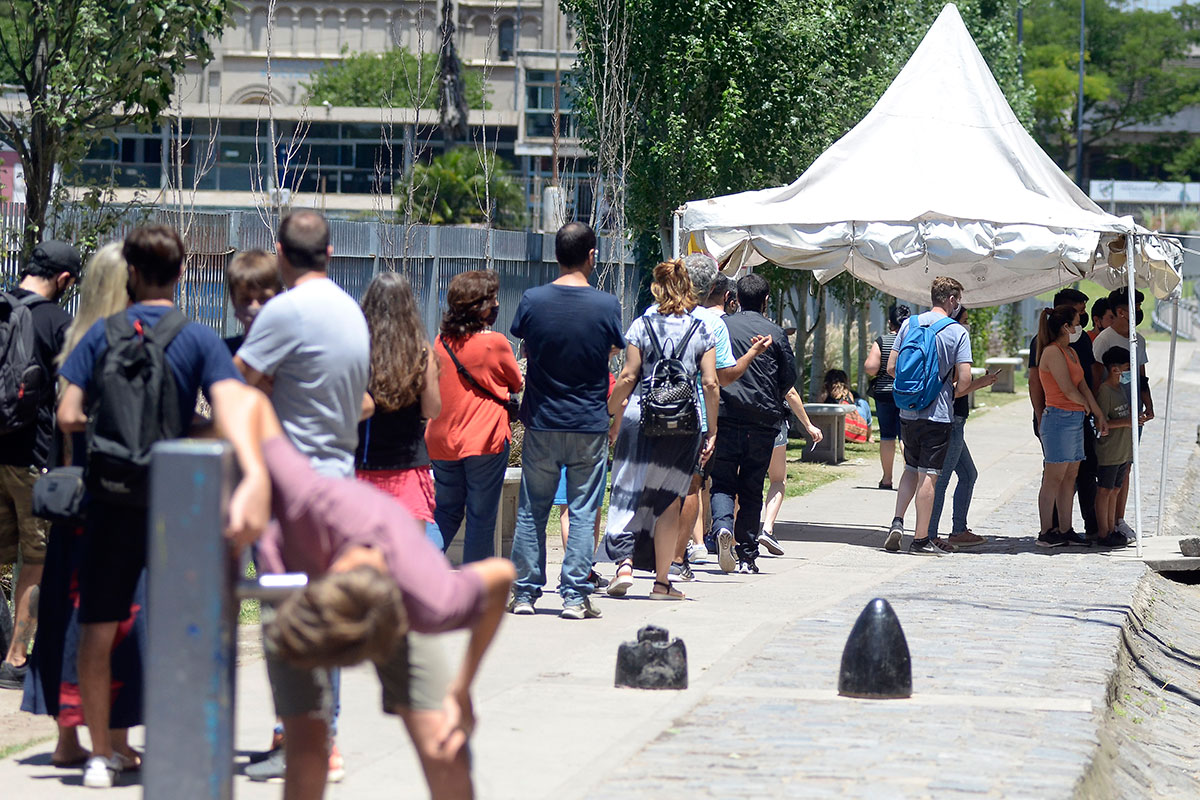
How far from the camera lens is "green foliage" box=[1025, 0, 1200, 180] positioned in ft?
279

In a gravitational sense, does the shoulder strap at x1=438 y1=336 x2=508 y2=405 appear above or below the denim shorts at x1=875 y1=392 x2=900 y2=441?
above

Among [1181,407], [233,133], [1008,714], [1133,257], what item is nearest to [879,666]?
[1008,714]

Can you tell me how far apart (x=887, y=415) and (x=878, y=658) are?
329 inches

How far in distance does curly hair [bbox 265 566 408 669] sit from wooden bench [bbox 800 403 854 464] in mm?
14164

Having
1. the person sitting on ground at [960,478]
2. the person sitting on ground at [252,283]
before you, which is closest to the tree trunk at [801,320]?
the person sitting on ground at [960,478]

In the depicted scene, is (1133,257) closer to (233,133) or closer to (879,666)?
(879,666)

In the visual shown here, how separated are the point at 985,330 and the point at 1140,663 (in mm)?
23457

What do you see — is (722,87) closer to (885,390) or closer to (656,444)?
(885,390)

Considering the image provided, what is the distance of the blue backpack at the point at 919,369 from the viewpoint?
36.3 ft

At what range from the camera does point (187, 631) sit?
10.6 ft

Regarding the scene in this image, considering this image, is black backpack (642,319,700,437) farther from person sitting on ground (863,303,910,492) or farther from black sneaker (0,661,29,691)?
person sitting on ground (863,303,910,492)

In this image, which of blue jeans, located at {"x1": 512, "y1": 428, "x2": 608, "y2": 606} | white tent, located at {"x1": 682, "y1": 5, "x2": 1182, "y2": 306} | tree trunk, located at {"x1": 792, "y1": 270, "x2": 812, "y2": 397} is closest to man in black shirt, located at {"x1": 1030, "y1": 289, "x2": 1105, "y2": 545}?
white tent, located at {"x1": 682, "y1": 5, "x2": 1182, "y2": 306}

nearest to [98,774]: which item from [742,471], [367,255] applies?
[742,471]

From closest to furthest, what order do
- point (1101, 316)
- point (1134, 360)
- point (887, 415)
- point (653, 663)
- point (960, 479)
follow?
point (653, 663) < point (1134, 360) < point (1101, 316) < point (960, 479) < point (887, 415)
